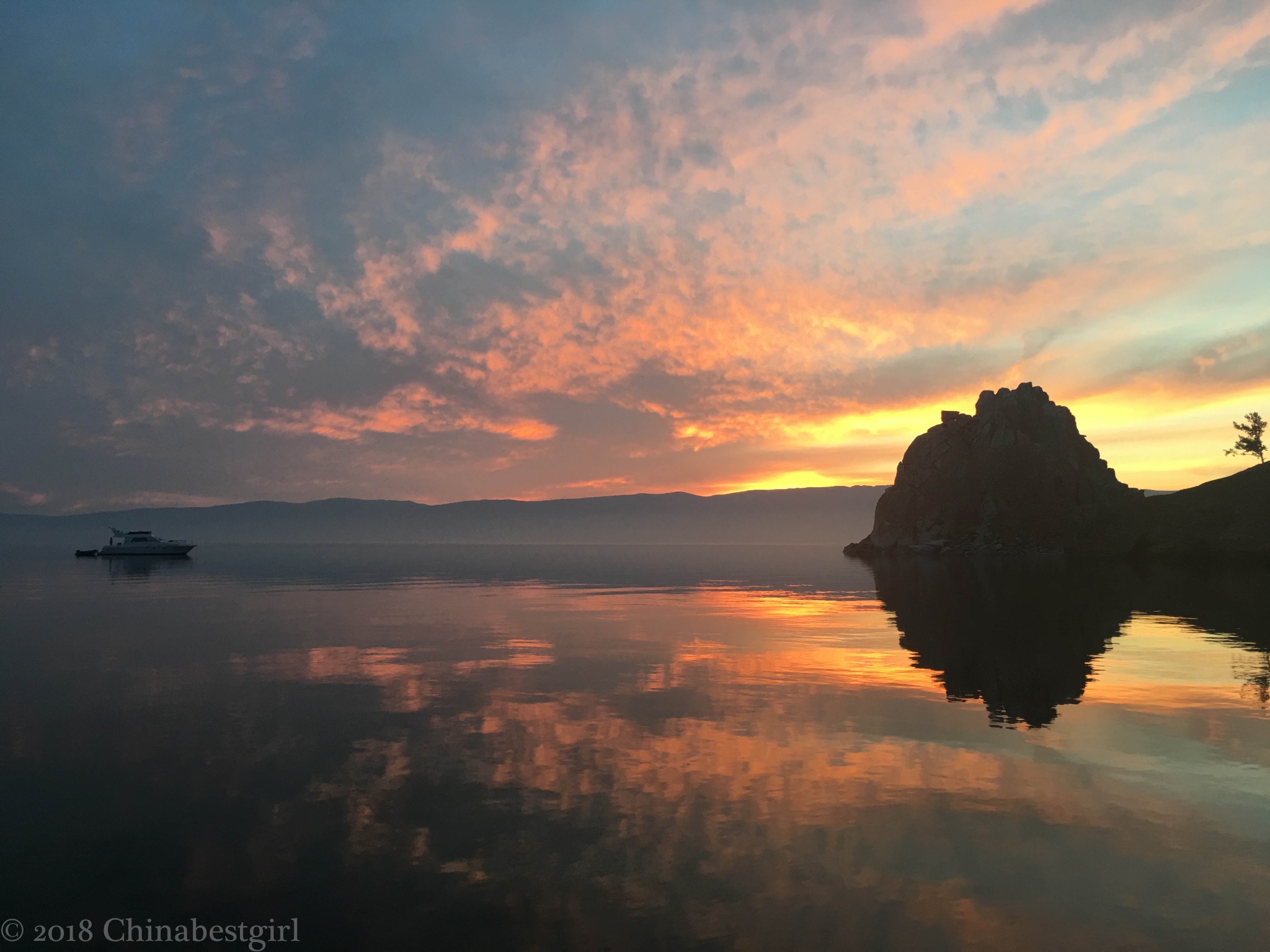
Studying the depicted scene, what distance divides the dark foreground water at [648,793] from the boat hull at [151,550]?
164 metres

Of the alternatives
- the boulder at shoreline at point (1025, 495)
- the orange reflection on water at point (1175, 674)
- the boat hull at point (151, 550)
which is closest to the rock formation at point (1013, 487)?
the boulder at shoreline at point (1025, 495)

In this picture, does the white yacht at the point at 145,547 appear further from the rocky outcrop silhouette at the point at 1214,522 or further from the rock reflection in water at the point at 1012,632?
the rocky outcrop silhouette at the point at 1214,522

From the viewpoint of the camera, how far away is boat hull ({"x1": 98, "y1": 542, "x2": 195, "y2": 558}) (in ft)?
573

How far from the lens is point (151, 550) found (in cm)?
17675

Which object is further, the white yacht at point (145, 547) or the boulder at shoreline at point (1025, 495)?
the white yacht at point (145, 547)

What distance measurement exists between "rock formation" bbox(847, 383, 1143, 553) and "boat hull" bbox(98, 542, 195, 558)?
180 metres

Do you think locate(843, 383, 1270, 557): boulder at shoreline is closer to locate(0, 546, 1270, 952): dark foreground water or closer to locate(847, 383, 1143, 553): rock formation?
locate(847, 383, 1143, 553): rock formation

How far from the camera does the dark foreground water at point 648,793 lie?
33.1 feet

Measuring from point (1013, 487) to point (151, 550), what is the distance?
205 metres

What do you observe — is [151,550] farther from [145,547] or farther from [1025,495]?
[1025,495]

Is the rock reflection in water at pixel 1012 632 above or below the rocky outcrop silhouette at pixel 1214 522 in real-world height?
below

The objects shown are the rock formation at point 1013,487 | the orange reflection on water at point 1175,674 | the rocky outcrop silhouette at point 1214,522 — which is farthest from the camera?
the rock formation at point 1013,487

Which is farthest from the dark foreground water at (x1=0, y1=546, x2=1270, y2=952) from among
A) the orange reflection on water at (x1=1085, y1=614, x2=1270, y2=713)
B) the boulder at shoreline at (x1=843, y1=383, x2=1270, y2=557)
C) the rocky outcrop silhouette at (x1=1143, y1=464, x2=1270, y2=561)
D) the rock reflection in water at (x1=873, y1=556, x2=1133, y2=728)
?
the boulder at shoreline at (x1=843, y1=383, x2=1270, y2=557)

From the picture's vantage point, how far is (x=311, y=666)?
101ft
